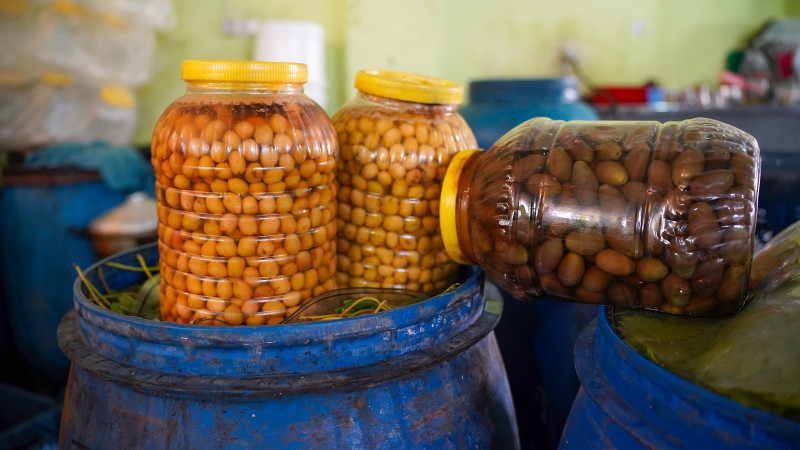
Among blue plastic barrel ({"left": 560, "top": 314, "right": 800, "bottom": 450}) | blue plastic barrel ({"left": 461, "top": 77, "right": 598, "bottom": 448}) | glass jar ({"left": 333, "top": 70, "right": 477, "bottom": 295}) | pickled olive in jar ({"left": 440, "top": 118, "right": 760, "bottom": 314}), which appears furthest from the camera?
blue plastic barrel ({"left": 461, "top": 77, "right": 598, "bottom": 448})

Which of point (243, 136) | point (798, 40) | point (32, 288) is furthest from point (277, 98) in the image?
point (798, 40)

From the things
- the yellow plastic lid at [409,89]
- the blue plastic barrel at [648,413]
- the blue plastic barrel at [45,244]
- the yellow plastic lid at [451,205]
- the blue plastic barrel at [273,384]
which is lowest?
the blue plastic barrel at [45,244]

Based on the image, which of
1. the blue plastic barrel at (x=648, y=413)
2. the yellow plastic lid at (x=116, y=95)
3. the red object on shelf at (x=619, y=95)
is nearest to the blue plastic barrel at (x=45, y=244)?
the yellow plastic lid at (x=116, y=95)

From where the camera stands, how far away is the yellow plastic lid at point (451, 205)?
847mm

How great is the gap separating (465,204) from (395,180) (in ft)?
0.42

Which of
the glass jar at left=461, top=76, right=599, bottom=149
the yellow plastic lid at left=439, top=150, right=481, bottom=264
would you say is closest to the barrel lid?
the glass jar at left=461, top=76, right=599, bottom=149

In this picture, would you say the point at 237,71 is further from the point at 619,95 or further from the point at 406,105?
the point at 619,95

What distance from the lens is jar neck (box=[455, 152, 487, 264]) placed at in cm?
84

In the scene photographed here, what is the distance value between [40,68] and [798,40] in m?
4.53

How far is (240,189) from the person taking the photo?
79 centimetres

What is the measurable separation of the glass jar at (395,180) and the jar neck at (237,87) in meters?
0.14

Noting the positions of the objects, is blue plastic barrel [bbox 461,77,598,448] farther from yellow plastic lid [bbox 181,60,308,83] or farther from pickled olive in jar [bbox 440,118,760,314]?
yellow plastic lid [bbox 181,60,308,83]

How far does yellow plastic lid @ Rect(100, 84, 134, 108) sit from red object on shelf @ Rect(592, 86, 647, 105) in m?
2.87

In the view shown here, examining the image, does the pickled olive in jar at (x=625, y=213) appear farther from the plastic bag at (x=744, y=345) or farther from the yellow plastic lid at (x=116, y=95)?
the yellow plastic lid at (x=116, y=95)
